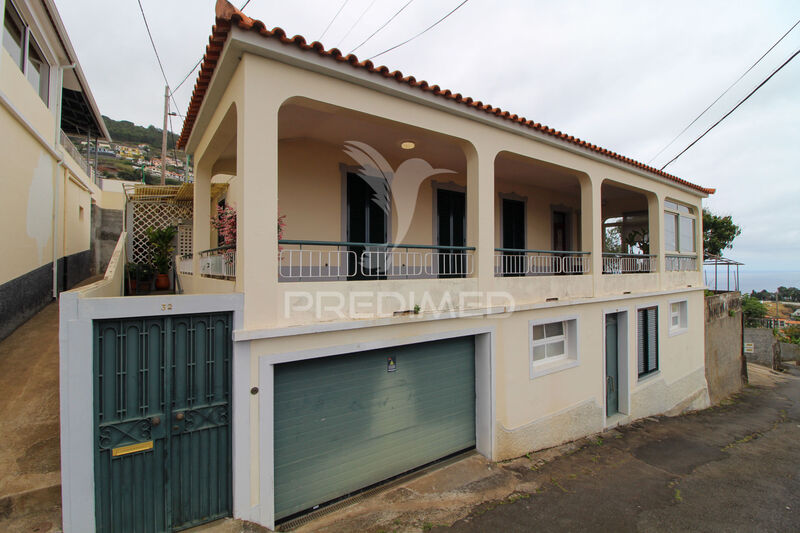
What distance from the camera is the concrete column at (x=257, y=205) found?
3622mm

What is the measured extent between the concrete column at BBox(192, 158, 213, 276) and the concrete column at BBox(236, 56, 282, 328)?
3256 mm

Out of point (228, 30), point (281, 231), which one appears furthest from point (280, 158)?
point (228, 30)

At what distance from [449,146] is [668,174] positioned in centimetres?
664

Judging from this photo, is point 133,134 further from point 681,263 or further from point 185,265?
point 681,263

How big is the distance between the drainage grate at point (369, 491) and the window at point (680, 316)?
8.04m

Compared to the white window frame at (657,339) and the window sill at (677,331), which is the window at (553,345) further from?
the window sill at (677,331)

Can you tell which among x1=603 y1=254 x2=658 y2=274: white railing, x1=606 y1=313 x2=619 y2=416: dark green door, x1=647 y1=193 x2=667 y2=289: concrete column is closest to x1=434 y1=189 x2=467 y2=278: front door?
x1=603 y1=254 x2=658 y2=274: white railing

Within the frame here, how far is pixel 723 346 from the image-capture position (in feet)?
43.2

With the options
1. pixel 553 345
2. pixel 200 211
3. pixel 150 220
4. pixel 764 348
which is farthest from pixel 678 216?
pixel 764 348

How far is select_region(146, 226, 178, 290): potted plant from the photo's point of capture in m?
9.31

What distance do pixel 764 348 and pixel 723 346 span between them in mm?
15472

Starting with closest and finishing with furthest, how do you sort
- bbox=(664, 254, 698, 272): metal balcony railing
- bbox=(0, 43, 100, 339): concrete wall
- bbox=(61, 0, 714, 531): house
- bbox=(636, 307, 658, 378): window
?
1. bbox=(61, 0, 714, 531): house
2. bbox=(0, 43, 100, 339): concrete wall
3. bbox=(636, 307, 658, 378): window
4. bbox=(664, 254, 698, 272): metal balcony railing

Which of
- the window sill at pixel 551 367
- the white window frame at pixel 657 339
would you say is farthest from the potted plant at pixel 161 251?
the white window frame at pixel 657 339

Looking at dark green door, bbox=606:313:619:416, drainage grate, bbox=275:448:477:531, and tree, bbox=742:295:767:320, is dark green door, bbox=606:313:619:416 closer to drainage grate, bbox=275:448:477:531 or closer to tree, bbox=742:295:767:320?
drainage grate, bbox=275:448:477:531
